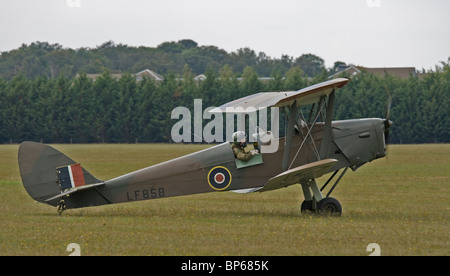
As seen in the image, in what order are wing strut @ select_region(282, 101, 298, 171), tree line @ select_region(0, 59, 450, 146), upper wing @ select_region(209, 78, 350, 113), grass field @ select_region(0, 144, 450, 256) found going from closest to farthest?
1. grass field @ select_region(0, 144, 450, 256)
2. upper wing @ select_region(209, 78, 350, 113)
3. wing strut @ select_region(282, 101, 298, 171)
4. tree line @ select_region(0, 59, 450, 146)

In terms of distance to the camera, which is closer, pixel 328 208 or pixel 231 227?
pixel 231 227

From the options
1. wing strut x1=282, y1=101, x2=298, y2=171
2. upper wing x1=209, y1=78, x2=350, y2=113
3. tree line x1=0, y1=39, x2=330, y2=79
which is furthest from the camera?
tree line x1=0, y1=39, x2=330, y2=79

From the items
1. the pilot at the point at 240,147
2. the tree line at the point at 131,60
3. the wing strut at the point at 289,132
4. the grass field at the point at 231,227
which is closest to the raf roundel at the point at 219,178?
the pilot at the point at 240,147

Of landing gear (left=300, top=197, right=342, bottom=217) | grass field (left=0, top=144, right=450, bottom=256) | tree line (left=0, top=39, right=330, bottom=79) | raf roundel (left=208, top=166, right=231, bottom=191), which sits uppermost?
tree line (left=0, top=39, right=330, bottom=79)

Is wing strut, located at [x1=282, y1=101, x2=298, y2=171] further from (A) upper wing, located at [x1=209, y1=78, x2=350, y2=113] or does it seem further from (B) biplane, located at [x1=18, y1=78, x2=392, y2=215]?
(A) upper wing, located at [x1=209, y1=78, x2=350, y2=113]

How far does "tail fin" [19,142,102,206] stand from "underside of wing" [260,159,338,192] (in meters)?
3.63

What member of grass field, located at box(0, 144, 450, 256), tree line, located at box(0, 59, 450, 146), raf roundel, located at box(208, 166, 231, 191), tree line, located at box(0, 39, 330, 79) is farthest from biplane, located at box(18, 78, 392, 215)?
tree line, located at box(0, 39, 330, 79)

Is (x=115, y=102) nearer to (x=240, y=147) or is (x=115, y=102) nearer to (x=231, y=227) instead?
(x=240, y=147)

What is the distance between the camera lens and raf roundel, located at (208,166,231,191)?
48.9 ft

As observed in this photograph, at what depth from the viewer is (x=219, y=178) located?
48.9ft

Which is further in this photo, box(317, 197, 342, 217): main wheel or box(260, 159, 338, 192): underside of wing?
box(317, 197, 342, 217): main wheel

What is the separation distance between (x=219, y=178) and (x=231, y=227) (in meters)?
1.64

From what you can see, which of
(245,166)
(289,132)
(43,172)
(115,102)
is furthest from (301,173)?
(115,102)

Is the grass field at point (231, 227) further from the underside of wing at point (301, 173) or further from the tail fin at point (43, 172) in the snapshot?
the underside of wing at point (301, 173)
